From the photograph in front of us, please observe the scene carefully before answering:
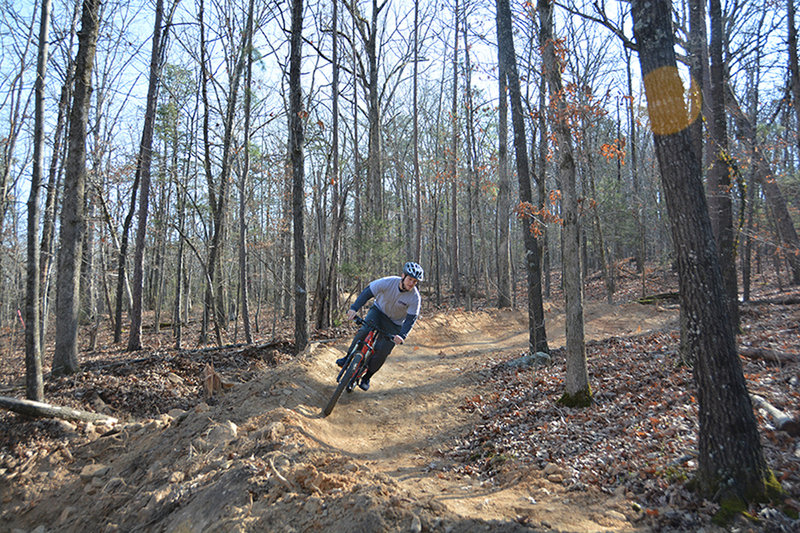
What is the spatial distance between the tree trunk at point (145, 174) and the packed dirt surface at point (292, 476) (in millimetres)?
8020

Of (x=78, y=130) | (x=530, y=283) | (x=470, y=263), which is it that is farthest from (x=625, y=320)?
(x=78, y=130)

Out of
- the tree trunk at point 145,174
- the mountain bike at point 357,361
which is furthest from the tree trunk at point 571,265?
the tree trunk at point 145,174

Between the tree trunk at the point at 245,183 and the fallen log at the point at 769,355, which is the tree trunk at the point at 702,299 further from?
the tree trunk at the point at 245,183

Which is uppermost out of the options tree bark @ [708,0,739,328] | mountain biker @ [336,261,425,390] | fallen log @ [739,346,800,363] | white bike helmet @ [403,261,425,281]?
tree bark @ [708,0,739,328]

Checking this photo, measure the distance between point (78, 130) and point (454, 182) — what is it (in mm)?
13940

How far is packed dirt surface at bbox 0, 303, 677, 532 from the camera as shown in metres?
3.26

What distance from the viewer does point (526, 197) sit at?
29.6ft

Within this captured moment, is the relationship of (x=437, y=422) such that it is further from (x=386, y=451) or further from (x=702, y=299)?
(x=702, y=299)

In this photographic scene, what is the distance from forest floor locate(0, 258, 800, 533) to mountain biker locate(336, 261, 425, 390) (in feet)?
3.65

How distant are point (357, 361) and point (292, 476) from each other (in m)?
2.31

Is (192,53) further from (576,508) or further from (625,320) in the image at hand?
(625,320)

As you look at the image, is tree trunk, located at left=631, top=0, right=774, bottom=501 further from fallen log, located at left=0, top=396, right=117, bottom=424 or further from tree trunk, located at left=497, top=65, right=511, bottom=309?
tree trunk, located at left=497, top=65, right=511, bottom=309

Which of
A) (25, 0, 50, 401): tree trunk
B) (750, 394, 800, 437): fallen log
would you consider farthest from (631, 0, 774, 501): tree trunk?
(25, 0, 50, 401): tree trunk

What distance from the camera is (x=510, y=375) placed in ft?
27.5
